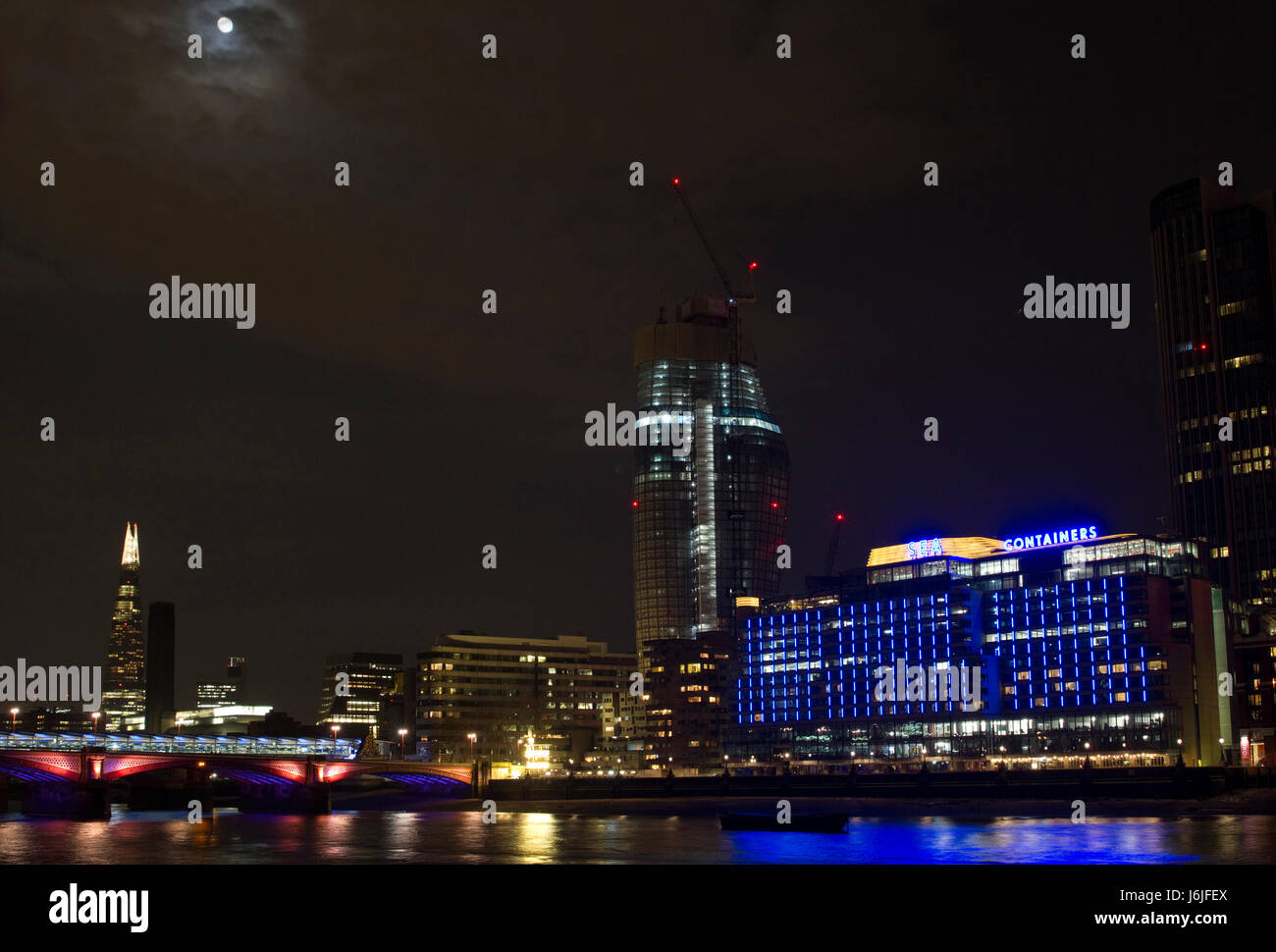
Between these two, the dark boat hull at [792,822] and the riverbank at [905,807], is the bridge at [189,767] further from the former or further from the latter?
the dark boat hull at [792,822]

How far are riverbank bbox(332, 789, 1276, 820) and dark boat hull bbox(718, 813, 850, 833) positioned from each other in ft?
69.8

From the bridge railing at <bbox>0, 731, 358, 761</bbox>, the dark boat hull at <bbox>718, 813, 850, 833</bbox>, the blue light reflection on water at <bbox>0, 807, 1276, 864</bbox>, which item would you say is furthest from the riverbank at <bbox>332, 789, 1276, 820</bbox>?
the dark boat hull at <bbox>718, 813, 850, 833</bbox>

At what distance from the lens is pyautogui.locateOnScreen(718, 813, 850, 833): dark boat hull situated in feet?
365

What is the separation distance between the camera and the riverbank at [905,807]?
135250 millimetres

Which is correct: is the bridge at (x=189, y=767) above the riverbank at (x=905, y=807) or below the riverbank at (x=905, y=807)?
above

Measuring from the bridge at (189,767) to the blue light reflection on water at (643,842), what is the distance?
1192cm

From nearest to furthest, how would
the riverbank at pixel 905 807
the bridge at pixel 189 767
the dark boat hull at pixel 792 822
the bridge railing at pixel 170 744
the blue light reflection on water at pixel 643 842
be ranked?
1. the blue light reflection on water at pixel 643 842
2. the dark boat hull at pixel 792 822
3. the riverbank at pixel 905 807
4. the bridge at pixel 189 767
5. the bridge railing at pixel 170 744

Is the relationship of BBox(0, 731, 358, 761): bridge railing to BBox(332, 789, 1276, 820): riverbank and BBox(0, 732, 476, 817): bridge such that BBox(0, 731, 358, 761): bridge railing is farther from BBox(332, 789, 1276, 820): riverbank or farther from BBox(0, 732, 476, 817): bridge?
BBox(332, 789, 1276, 820): riverbank

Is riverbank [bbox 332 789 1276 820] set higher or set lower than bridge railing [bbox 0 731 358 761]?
lower

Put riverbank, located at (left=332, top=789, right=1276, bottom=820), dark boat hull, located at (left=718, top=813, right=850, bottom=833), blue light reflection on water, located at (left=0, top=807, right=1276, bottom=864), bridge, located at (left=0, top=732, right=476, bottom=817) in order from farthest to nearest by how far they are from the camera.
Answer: bridge, located at (left=0, top=732, right=476, bottom=817) < riverbank, located at (left=332, top=789, right=1276, bottom=820) < dark boat hull, located at (left=718, top=813, right=850, bottom=833) < blue light reflection on water, located at (left=0, top=807, right=1276, bottom=864)

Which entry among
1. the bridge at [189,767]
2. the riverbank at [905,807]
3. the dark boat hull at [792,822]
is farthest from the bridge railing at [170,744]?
the dark boat hull at [792,822]

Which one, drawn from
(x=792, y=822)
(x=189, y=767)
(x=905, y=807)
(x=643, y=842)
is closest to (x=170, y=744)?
(x=189, y=767)
